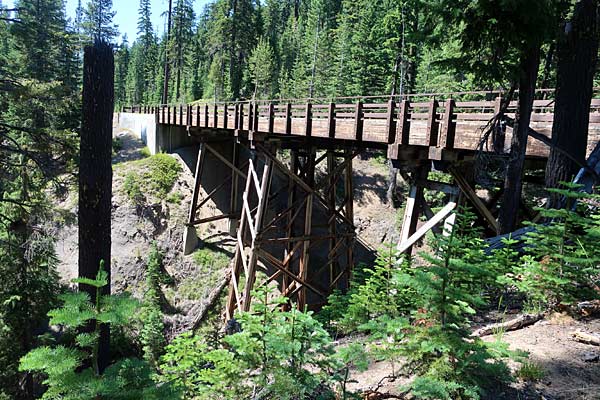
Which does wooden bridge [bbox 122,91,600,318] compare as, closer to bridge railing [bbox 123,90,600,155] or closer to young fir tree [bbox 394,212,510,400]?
bridge railing [bbox 123,90,600,155]

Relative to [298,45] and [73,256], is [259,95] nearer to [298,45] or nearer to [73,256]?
[298,45]

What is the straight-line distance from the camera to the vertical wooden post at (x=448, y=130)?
19.6 feet

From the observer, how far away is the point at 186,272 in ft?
54.2

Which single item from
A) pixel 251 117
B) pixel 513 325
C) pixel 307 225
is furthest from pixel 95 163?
pixel 251 117

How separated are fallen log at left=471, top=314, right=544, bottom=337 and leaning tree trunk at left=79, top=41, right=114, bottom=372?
14.6 feet

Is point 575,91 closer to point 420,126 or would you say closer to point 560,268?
point 420,126

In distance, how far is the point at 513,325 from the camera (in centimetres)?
401

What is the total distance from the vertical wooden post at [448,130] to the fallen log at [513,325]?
280 cm

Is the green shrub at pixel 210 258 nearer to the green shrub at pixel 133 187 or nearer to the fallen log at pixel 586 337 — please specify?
the green shrub at pixel 133 187

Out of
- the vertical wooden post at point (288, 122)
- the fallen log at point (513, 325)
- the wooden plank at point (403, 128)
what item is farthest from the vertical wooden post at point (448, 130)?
the vertical wooden post at point (288, 122)

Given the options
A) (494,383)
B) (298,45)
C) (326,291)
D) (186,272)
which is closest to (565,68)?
(494,383)

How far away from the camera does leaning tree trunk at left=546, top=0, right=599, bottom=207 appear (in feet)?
17.4

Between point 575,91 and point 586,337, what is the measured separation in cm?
344

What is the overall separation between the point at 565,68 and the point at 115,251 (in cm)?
1683
